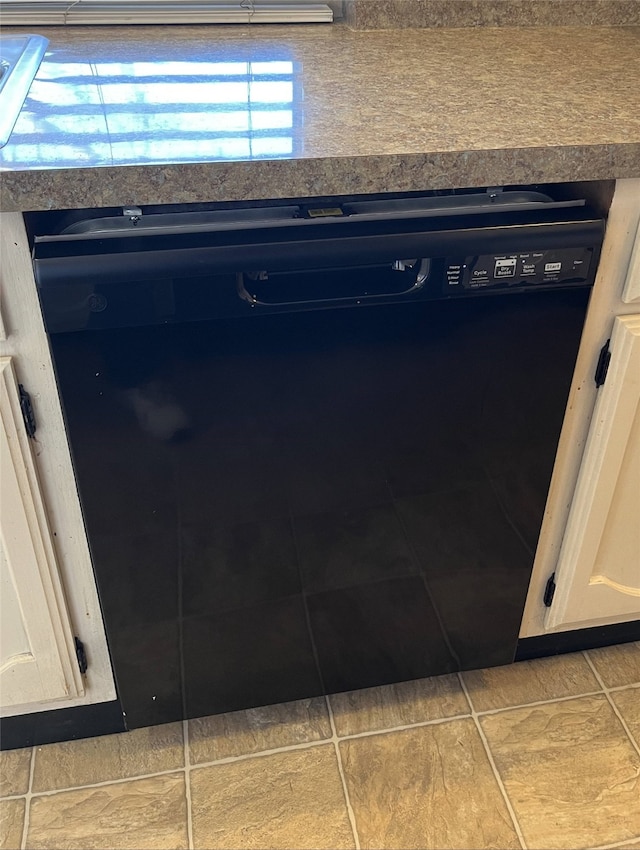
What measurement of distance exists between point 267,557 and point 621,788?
733 mm

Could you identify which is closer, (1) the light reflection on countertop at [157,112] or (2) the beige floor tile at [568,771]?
(1) the light reflection on countertop at [157,112]

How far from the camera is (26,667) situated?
3.91 feet

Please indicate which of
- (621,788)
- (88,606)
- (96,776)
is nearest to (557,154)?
(88,606)

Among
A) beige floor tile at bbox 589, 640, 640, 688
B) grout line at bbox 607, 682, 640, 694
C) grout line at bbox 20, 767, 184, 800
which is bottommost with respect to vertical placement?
beige floor tile at bbox 589, 640, 640, 688

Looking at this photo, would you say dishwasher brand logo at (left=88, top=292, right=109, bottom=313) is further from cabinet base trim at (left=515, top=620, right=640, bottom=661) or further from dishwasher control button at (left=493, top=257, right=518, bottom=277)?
cabinet base trim at (left=515, top=620, right=640, bottom=661)

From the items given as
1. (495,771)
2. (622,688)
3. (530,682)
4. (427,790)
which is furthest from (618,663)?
(427,790)

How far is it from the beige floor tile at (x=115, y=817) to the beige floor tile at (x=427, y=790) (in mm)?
294

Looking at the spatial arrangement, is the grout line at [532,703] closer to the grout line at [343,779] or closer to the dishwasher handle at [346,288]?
the grout line at [343,779]

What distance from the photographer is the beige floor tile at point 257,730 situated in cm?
136

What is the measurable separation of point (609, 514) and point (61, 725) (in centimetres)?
101

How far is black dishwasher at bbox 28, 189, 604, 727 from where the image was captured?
940mm

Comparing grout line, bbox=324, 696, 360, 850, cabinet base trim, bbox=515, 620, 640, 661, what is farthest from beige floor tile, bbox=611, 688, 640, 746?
grout line, bbox=324, 696, 360, 850

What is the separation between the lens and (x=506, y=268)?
0.99 meters

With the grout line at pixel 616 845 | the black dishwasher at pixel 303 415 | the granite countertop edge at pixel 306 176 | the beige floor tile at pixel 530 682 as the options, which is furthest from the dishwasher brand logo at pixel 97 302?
the grout line at pixel 616 845
